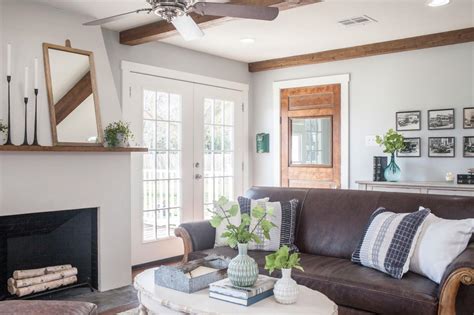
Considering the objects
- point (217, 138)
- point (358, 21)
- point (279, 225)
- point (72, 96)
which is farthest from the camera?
point (217, 138)

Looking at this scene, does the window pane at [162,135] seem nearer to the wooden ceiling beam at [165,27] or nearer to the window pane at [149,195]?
the window pane at [149,195]

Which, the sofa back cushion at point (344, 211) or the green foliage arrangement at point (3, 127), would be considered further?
the green foliage arrangement at point (3, 127)

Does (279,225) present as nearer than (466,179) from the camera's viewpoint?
Yes

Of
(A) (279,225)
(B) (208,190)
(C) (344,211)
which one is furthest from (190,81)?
(C) (344,211)

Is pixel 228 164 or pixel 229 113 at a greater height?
pixel 229 113

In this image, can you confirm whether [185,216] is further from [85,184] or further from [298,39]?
[298,39]

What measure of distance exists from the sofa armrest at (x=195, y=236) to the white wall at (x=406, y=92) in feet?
7.87

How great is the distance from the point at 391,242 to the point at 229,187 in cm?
326

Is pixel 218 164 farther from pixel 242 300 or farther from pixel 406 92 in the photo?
pixel 242 300

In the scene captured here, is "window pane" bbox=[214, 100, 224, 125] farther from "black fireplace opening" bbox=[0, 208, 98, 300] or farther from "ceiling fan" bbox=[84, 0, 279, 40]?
"ceiling fan" bbox=[84, 0, 279, 40]

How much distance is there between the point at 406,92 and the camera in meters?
4.91

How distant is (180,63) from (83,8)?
1.54 m

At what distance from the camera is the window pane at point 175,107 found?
500 cm

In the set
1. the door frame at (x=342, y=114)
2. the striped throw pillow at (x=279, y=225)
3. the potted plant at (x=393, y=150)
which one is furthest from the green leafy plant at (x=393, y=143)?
the striped throw pillow at (x=279, y=225)
